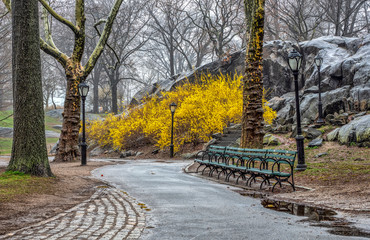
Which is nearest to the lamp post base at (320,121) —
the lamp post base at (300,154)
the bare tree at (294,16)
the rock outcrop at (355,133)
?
the rock outcrop at (355,133)

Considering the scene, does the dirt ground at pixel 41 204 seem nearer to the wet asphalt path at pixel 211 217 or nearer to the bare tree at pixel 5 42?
the wet asphalt path at pixel 211 217

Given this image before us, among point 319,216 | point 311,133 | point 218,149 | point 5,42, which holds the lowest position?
point 319,216

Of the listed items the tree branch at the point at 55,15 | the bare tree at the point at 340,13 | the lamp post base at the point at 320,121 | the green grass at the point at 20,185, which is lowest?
the green grass at the point at 20,185

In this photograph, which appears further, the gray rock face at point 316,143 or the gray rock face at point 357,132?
the gray rock face at point 316,143

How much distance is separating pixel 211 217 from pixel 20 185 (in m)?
4.35

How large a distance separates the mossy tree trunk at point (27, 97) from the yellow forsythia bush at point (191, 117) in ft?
39.2

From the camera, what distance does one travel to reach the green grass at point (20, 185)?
7.02 metres

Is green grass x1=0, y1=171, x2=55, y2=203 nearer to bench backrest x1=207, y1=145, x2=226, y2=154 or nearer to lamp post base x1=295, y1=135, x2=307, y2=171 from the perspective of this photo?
bench backrest x1=207, y1=145, x2=226, y2=154

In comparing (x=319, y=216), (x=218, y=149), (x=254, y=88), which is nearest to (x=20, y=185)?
(x=319, y=216)

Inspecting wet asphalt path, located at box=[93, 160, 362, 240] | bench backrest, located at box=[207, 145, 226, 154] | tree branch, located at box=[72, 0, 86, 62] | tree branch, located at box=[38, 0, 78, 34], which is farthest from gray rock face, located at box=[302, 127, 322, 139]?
tree branch, located at box=[38, 0, 78, 34]

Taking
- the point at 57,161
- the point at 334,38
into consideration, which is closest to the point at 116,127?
the point at 57,161

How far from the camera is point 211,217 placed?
5.86 meters

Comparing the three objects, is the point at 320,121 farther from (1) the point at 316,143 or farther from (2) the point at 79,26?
(2) the point at 79,26

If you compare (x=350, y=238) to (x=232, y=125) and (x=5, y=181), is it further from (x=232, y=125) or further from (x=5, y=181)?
(x=232, y=125)
